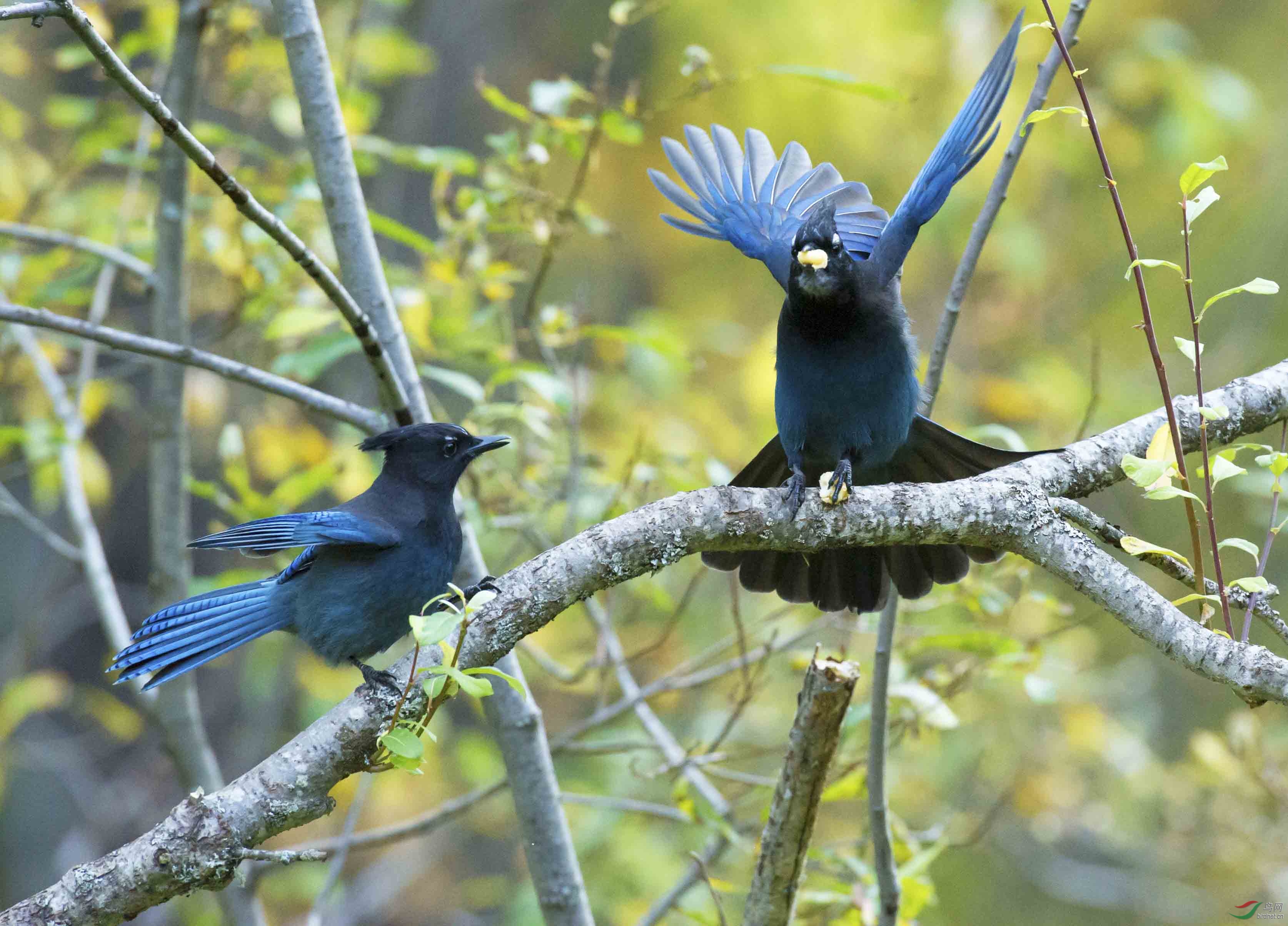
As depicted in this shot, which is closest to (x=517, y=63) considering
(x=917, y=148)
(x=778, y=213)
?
(x=917, y=148)

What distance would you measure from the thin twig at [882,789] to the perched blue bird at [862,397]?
0.32 m

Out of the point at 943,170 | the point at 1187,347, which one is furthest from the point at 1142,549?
the point at 943,170

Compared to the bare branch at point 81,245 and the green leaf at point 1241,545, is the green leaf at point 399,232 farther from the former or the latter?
the green leaf at point 1241,545

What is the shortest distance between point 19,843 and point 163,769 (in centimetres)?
→ 109

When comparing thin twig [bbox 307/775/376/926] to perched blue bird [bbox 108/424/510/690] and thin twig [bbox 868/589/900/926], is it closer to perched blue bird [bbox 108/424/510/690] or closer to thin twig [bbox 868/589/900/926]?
perched blue bird [bbox 108/424/510/690]

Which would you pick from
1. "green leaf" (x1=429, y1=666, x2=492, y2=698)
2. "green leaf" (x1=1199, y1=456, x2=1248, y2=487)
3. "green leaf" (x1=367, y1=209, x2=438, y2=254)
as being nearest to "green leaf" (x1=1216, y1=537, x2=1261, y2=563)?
"green leaf" (x1=1199, y1=456, x2=1248, y2=487)

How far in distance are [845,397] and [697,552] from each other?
1298mm

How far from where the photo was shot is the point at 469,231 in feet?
15.5

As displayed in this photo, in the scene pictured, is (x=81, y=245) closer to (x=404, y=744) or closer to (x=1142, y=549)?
(x=404, y=744)

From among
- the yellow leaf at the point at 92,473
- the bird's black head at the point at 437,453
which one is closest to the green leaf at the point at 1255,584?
the bird's black head at the point at 437,453

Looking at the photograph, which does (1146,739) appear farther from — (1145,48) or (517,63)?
(517,63)

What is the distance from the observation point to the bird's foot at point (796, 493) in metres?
3.11

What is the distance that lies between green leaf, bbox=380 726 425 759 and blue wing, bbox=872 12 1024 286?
2615 millimetres

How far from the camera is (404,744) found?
2307 millimetres
